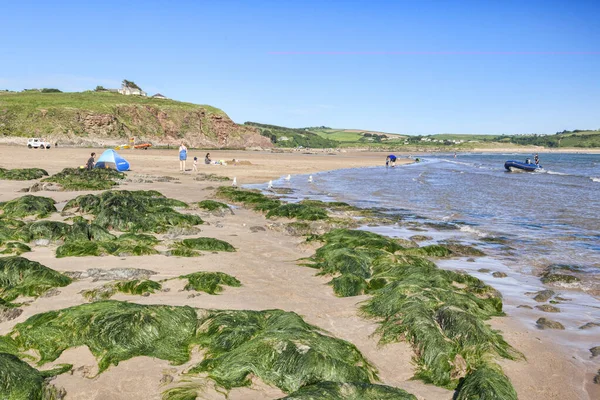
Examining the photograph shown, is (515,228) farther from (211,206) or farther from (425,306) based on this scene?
(425,306)

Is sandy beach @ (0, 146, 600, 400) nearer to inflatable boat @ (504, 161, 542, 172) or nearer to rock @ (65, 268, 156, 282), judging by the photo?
rock @ (65, 268, 156, 282)

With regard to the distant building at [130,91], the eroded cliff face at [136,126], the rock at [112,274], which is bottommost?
the rock at [112,274]

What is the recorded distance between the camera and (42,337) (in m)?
6.00

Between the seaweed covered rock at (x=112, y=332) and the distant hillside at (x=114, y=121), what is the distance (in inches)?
3328

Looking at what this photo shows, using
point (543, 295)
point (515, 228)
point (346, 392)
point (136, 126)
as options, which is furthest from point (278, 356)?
point (136, 126)

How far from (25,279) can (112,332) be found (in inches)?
125

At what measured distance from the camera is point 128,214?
45.9 ft

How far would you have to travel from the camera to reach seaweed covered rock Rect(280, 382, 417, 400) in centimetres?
456

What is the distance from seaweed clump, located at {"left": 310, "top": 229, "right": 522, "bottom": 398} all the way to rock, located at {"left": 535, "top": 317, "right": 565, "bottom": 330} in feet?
2.11

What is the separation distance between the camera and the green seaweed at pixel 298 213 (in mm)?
16981

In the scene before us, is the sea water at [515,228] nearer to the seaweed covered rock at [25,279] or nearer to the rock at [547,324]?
the rock at [547,324]

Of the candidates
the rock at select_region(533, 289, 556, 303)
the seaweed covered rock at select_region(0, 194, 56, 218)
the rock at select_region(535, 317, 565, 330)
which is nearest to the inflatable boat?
the rock at select_region(533, 289, 556, 303)

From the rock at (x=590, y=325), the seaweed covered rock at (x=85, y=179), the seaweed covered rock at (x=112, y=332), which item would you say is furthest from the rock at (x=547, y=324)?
the seaweed covered rock at (x=85, y=179)

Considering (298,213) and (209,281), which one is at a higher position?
(209,281)
